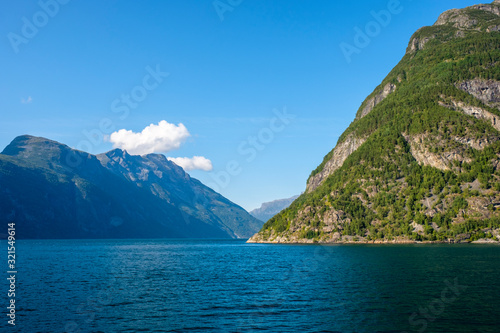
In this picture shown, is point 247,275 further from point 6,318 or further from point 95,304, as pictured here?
point 6,318

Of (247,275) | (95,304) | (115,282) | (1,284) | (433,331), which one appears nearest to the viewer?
(433,331)

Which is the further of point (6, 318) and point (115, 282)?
point (115, 282)

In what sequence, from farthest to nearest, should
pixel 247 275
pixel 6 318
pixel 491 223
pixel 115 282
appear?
1. pixel 491 223
2. pixel 247 275
3. pixel 115 282
4. pixel 6 318

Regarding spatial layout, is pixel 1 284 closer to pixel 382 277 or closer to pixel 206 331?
pixel 206 331

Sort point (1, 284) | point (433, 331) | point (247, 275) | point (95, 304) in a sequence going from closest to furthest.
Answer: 1. point (433, 331)
2. point (95, 304)
3. point (1, 284)
4. point (247, 275)

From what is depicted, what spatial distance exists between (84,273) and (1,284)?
21.9 m

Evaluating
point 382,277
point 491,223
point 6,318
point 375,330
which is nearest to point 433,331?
point 375,330

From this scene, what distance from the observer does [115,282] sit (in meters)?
70.1

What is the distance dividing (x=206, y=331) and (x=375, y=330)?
16771 millimetres

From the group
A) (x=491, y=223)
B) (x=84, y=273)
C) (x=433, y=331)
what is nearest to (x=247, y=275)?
(x=84, y=273)

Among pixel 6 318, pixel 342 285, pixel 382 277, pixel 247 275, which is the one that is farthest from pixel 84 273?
pixel 382 277

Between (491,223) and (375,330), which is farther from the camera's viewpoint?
(491,223)

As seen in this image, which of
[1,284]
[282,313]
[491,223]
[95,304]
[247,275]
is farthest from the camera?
[491,223]

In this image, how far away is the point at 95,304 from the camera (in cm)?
5006
